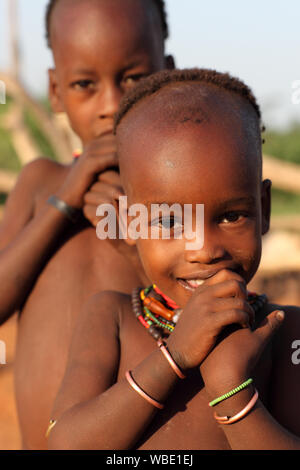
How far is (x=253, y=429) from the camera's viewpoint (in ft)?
5.26

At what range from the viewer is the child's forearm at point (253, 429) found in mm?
1603

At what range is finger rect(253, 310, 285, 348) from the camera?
5.60ft

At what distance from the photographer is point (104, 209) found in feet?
7.57

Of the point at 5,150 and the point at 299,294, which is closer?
the point at 299,294

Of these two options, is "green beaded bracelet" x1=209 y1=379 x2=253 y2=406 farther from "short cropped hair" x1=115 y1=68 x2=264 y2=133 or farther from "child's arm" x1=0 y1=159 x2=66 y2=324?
"child's arm" x1=0 y1=159 x2=66 y2=324

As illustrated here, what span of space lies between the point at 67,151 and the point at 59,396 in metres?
6.20

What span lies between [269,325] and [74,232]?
1024mm

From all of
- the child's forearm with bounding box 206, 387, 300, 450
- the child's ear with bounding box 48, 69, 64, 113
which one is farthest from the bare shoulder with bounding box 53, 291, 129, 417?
the child's ear with bounding box 48, 69, 64, 113

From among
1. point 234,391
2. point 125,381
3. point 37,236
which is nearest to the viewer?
point 234,391

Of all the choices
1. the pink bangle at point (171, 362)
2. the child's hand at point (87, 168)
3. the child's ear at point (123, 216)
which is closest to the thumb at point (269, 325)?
the pink bangle at point (171, 362)

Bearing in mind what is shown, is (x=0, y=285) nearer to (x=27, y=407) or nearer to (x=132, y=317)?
(x=27, y=407)

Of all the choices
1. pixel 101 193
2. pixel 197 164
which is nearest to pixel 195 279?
pixel 197 164

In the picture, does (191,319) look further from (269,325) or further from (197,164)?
(197,164)
